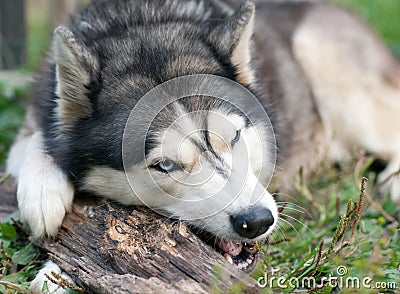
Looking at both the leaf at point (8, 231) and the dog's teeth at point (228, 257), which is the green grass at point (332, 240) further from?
the leaf at point (8, 231)

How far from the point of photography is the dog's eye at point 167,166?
11.4 ft

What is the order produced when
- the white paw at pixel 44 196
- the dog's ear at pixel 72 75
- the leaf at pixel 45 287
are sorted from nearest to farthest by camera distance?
the leaf at pixel 45 287 < the dog's ear at pixel 72 75 < the white paw at pixel 44 196

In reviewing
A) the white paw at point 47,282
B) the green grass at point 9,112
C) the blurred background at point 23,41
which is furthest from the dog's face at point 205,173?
the green grass at point 9,112

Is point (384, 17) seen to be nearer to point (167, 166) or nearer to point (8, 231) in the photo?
point (167, 166)

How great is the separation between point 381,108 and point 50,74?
3.25 metres

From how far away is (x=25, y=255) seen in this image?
156 inches

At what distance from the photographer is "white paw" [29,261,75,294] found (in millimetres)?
3414

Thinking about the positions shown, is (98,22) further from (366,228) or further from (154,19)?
(366,228)

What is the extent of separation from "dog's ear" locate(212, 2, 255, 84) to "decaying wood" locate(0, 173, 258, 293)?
1.10 m

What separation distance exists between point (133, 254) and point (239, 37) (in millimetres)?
1492

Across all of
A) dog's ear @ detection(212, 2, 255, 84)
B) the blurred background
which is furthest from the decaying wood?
the blurred background

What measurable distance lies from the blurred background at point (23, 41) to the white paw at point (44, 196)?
1494 millimetres

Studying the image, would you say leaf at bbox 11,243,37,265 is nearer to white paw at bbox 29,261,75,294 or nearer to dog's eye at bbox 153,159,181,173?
white paw at bbox 29,261,75,294
